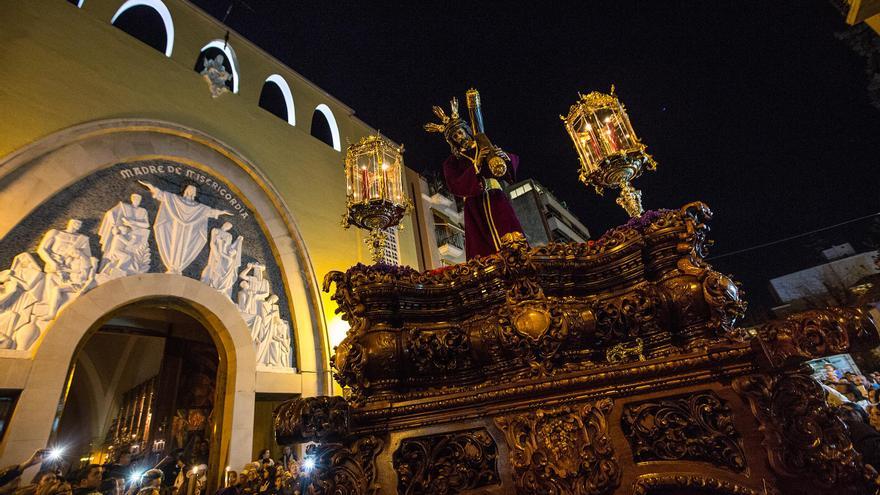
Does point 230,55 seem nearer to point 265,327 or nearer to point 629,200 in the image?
point 265,327

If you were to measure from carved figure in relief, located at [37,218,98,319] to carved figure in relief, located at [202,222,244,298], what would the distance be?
1481mm

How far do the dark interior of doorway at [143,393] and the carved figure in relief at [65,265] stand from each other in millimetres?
625

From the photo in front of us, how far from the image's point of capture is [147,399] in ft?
29.1

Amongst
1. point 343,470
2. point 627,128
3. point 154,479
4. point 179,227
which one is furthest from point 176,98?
point 343,470

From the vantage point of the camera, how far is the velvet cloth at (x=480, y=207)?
9.49 feet

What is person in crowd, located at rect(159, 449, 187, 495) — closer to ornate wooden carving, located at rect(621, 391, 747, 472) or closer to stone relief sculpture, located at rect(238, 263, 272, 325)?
stone relief sculpture, located at rect(238, 263, 272, 325)

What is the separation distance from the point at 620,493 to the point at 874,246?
45.4 ft

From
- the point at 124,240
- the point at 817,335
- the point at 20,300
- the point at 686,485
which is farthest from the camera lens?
the point at 124,240

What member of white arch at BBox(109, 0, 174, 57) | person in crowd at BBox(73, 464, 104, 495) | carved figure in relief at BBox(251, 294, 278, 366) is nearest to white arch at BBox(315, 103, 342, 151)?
white arch at BBox(109, 0, 174, 57)

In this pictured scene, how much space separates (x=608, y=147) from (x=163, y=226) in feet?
21.5

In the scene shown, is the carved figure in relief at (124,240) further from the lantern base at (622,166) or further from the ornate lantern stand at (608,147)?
the lantern base at (622,166)

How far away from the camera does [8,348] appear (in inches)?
171

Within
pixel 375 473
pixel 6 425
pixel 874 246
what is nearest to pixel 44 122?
pixel 6 425

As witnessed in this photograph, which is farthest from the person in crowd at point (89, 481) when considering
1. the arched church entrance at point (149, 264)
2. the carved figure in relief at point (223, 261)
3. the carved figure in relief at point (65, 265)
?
the carved figure in relief at point (223, 261)
